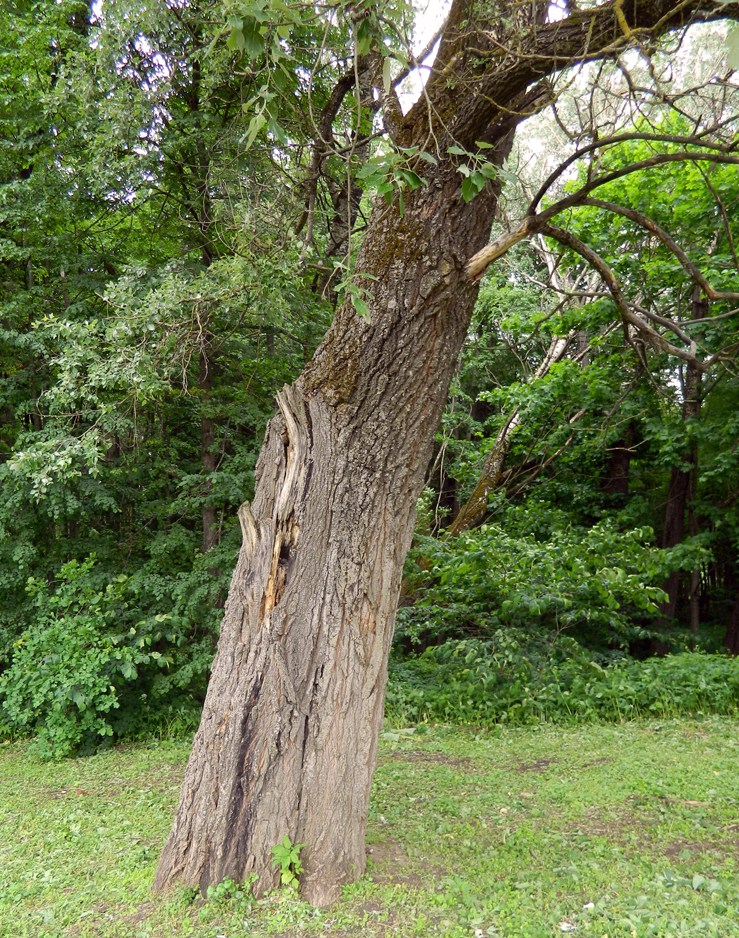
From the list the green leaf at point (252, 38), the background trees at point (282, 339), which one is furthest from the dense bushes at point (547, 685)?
the green leaf at point (252, 38)

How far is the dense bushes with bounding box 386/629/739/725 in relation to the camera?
756 centimetres

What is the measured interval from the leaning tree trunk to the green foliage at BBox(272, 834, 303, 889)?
4 centimetres

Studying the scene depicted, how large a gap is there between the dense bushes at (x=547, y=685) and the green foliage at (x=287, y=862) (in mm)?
4215

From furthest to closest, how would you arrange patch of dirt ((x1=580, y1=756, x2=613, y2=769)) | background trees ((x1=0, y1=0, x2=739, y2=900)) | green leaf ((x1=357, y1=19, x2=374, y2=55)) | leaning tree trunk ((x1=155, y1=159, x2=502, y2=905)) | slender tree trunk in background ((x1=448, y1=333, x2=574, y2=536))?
slender tree trunk in background ((x1=448, y1=333, x2=574, y2=536))
patch of dirt ((x1=580, y1=756, x2=613, y2=769))
background trees ((x1=0, y1=0, x2=739, y2=900))
leaning tree trunk ((x1=155, y1=159, x2=502, y2=905))
green leaf ((x1=357, y1=19, x2=374, y2=55))

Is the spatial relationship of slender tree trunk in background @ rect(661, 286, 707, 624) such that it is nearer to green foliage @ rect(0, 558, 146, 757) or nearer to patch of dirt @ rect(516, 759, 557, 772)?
patch of dirt @ rect(516, 759, 557, 772)

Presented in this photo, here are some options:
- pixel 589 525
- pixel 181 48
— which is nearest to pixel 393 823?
pixel 181 48

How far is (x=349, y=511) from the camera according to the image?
3844mm

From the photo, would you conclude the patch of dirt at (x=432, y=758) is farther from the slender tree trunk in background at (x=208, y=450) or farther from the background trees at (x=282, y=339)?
the slender tree trunk in background at (x=208, y=450)

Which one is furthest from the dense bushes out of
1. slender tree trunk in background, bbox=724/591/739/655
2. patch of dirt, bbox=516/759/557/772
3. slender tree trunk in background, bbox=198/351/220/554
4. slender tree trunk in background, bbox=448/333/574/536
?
slender tree trunk in background, bbox=448/333/574/536

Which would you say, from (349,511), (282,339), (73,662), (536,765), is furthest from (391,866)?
(282,339)

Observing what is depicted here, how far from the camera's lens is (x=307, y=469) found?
12.8 ft

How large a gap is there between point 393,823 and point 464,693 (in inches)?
136

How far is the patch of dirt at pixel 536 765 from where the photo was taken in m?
5.96

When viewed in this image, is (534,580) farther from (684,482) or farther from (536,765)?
(684,482)
